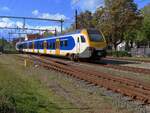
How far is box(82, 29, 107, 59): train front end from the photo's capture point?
3297cm

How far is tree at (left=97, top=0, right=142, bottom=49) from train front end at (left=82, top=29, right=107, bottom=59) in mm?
34404

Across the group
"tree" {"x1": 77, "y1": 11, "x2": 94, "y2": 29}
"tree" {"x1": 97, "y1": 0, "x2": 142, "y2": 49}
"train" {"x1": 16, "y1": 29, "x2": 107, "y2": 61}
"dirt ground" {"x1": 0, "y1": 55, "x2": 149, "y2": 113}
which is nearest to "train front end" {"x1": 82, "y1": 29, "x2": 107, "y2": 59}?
"train" {"x1": 16, "y1": 29, "x2": 107, "y2": 61}

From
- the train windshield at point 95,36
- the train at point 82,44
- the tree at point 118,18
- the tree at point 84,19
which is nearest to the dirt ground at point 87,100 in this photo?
the train at point 82,44

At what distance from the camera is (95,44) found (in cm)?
3328

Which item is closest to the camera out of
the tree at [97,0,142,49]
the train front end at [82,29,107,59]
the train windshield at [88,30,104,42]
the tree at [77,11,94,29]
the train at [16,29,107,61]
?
the train front end at [82,29,107,59]

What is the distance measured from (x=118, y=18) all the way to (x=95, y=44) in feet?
119

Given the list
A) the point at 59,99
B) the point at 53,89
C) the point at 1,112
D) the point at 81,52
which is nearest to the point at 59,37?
the point at 81,52

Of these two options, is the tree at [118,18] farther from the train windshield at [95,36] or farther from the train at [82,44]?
the train windshield at [95,36]

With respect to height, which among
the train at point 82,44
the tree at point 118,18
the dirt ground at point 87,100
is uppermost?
the tree at point 118,18

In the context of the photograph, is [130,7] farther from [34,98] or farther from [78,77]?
[34,98]

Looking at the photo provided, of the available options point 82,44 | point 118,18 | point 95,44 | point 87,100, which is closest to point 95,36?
point 95,44

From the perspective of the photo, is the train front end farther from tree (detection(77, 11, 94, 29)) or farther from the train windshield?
tree (detection(77, 11, 94, 29))

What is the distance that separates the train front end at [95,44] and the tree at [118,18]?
3440 cm

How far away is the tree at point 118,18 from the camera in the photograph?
225ft
